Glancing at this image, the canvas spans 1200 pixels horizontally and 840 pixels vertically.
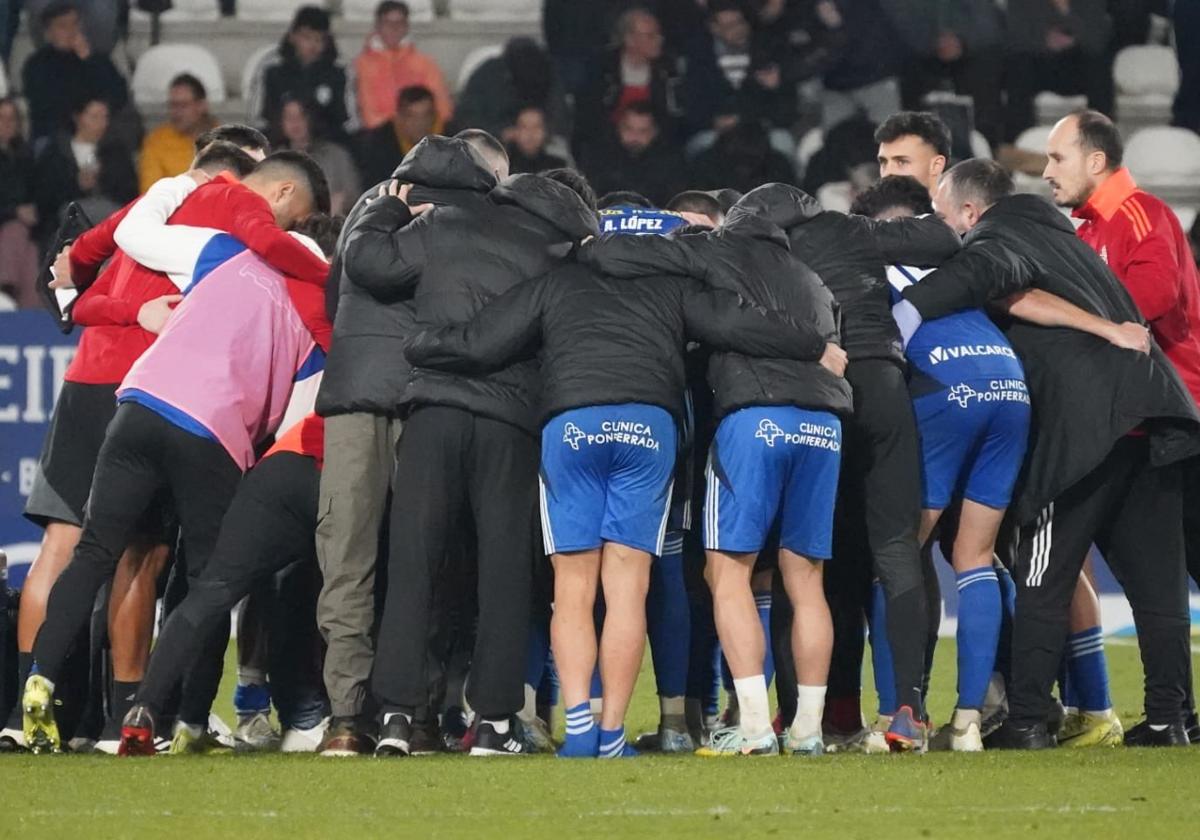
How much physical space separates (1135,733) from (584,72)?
7.84 meters

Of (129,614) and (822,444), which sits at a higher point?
(822,444)

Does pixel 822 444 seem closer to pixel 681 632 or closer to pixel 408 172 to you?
pixel 681 632

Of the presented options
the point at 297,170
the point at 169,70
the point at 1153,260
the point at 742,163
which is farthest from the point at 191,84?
the point at 1153,260

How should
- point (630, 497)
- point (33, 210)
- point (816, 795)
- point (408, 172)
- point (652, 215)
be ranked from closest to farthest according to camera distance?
→ 1. point (816, 795)
2. point (630, 497)
3. point (408, 172)
4. point (652, 215)
5. point (33, 210)

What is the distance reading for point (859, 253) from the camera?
6664 millimetres

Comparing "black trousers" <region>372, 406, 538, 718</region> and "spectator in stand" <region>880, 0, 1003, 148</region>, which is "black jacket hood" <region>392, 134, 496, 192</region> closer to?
"black trousers" <region>372, 406, 538, 718</region>

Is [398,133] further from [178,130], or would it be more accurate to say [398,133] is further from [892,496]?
[892,496]

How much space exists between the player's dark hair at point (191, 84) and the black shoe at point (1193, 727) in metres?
8.47

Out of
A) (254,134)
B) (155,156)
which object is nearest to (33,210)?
(155,156)

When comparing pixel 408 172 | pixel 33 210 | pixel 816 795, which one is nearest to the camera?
pixel 816 795

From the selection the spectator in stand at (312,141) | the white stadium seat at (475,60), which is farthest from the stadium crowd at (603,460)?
the white stadium seat at (475,60)

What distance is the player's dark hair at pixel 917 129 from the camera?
754cm

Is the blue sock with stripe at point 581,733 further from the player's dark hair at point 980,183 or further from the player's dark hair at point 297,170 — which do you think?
the player's dark hair at point 980,183

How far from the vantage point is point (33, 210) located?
1287 cm
